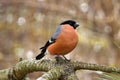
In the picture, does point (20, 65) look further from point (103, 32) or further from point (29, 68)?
point (103, 32)

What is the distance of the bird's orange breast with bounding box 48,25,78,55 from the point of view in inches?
50.7

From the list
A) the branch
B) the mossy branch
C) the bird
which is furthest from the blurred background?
the branch

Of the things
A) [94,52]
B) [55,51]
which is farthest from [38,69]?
[94,52]

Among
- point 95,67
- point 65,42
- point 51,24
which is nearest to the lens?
point 95,67

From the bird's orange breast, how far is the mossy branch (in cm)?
22

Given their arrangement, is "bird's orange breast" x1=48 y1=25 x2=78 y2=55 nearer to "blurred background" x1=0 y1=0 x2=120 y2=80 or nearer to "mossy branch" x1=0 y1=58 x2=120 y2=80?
"mossy branch" x1=0 y1=58 x2=120 y2=80

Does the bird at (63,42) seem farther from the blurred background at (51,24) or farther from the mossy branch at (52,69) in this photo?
the blurred background at (51,24)

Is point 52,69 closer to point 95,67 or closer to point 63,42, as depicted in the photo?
point 95,67

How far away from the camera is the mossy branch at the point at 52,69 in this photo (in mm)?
927

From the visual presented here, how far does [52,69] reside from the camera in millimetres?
966

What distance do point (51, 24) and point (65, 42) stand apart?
2.18 m

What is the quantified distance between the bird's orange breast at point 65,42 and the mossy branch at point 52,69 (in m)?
0.22

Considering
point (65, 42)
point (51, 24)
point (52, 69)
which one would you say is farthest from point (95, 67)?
point (51, 24)

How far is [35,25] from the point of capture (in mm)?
3604
